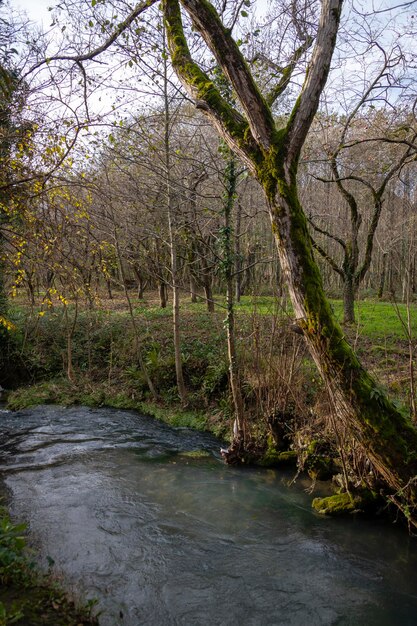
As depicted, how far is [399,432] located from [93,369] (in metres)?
10.4

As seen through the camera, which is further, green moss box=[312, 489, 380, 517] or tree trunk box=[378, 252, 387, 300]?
tree trunk box=[378, 252, 387, 300]

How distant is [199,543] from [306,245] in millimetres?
3993

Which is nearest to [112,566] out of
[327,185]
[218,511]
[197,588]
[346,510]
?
[197,588]

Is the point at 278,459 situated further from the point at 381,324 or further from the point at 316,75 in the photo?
the point at 381,324

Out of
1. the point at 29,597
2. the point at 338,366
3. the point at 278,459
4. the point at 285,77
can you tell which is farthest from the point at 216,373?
the point at 29,597

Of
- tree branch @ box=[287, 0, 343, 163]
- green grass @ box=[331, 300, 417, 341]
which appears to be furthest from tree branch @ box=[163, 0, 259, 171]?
green grass @ box=[331, 300, 417, 341]

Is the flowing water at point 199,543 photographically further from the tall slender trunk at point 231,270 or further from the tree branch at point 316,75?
the tree branch at point 316,75

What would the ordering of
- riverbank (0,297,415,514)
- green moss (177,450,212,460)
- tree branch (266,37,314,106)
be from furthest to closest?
1. green moss (177,450,212,460)
2. tree branch (266,37,314,106)
3. riverbank (0,297,415,514)

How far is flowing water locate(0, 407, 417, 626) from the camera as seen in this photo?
14.5ft

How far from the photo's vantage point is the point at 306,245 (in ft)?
18.5

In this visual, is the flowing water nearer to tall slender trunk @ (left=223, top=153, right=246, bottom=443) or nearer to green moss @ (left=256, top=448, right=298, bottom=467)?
green moss @ (left=256, top=448, right=298, bottom=467)

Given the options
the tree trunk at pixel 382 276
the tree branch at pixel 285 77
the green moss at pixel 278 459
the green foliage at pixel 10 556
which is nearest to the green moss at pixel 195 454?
the green moss at pixel 278 459

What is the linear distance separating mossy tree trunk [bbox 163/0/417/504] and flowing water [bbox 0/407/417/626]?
119 cm

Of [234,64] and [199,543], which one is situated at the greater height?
[234,64]
